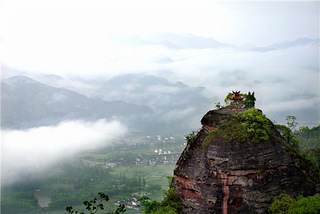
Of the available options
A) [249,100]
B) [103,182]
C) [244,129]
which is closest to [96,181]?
[103,182]

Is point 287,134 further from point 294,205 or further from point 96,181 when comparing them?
point 96,181

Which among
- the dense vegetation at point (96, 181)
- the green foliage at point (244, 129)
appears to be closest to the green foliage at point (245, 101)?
the green foliage at point (244, 129)

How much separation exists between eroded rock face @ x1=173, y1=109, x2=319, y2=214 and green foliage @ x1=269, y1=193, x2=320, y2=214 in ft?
3.45

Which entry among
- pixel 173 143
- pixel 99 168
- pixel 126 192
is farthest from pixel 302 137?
pixel 173 143

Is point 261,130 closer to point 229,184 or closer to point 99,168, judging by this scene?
point 229,184

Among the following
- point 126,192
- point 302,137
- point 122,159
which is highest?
point 302,137

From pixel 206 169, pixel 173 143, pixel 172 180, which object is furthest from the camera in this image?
pixel 173 143

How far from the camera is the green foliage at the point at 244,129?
3103 centimetres

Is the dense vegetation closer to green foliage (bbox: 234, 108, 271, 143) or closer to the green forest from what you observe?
the green forest

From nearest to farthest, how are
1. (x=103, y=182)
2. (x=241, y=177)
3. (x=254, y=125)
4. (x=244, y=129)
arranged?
(x=241, y=177) < (x=254, y=125) < (x=244, y=129) < (x=103, y=182)

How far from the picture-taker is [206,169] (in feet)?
101

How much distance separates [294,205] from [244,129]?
8.73m

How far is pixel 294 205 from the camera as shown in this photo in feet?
90.4

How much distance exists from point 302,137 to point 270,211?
1596 inches
